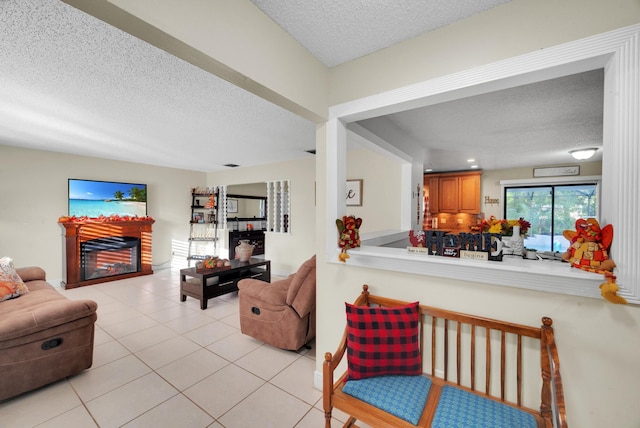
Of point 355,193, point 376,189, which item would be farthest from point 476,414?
point 355,193

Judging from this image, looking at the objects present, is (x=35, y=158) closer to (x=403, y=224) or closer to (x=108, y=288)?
(x=108, y=288)

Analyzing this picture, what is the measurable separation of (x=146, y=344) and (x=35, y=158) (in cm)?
419

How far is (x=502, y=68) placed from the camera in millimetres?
1332

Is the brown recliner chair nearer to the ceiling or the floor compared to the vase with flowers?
nearer to the floor

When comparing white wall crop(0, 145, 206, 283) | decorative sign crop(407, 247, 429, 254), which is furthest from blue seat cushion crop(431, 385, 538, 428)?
white wall crop(0, 145, 206, 283)

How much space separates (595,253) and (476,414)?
919 millimetres

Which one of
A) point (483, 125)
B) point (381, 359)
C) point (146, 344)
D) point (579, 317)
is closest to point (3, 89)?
point (146, 344)

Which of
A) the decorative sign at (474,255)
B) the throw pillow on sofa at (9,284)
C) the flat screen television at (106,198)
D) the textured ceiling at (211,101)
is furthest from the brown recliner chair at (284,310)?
the flat screen television at (106,198)

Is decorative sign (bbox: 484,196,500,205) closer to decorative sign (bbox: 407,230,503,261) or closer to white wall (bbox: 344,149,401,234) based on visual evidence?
white wall (bbox: 344,149,401,234)

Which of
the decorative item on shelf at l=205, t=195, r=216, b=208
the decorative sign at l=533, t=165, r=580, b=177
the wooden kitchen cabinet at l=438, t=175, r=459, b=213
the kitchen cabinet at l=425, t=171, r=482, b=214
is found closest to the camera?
the decorative sign at l=533, t=165, r=580, b=177

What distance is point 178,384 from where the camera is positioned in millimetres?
2068

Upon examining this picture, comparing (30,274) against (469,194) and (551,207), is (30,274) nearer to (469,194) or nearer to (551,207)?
(469,194)

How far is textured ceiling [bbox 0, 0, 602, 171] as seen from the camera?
1.43m

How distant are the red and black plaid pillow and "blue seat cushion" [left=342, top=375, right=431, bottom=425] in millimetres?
38
